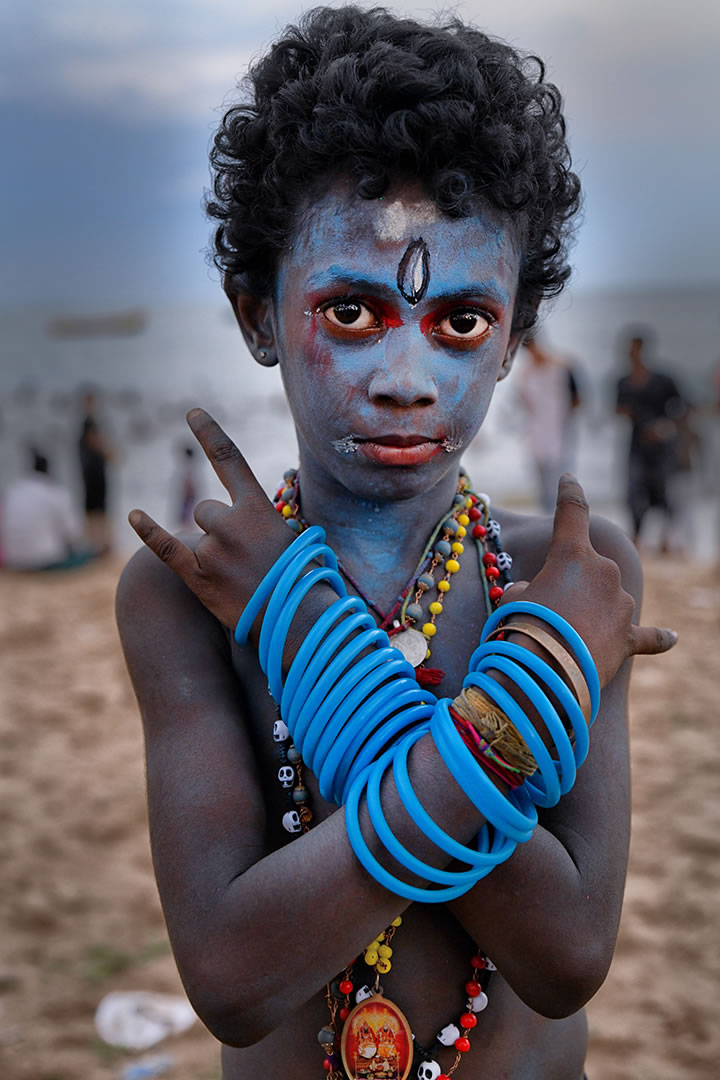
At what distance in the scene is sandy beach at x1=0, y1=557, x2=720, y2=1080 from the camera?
330 cm

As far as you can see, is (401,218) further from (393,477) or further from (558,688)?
(558,688)

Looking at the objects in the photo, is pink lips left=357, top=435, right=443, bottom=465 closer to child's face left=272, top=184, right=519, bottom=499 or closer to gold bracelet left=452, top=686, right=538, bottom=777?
child's face left=272, top=184, right=519, bottom=499

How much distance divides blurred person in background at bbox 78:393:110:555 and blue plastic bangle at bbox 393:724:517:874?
9931 mm

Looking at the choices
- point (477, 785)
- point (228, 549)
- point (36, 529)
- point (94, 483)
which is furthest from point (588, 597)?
point (94, 483)

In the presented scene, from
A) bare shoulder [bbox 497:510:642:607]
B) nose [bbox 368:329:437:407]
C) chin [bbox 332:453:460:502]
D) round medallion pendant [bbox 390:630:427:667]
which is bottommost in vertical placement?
round medallion pendant [bbox 390:630:427:667]

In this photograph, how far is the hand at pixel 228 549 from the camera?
149cm

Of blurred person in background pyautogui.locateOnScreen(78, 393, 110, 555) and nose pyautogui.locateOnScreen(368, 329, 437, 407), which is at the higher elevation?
nose pyautogui.locateOnScreen(368, 329, 437, 407)

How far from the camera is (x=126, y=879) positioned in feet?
14.1

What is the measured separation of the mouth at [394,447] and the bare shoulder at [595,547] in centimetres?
35

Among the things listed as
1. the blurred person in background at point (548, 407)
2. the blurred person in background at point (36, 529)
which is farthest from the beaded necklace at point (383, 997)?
the blurred person in background at point (36, 529)

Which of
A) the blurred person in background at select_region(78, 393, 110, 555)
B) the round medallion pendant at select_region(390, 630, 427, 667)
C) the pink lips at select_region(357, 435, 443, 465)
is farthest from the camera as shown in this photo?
the blurred person in background at select_region(78, 393, 110, 555)

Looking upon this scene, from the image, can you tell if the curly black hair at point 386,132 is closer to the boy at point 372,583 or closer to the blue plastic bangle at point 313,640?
the boy at point 372,583

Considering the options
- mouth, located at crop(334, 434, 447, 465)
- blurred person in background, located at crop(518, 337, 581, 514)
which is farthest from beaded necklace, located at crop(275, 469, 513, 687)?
blurred person in background, located at crop(518, 337, 581, 514)

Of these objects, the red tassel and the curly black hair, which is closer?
the curly black hair
